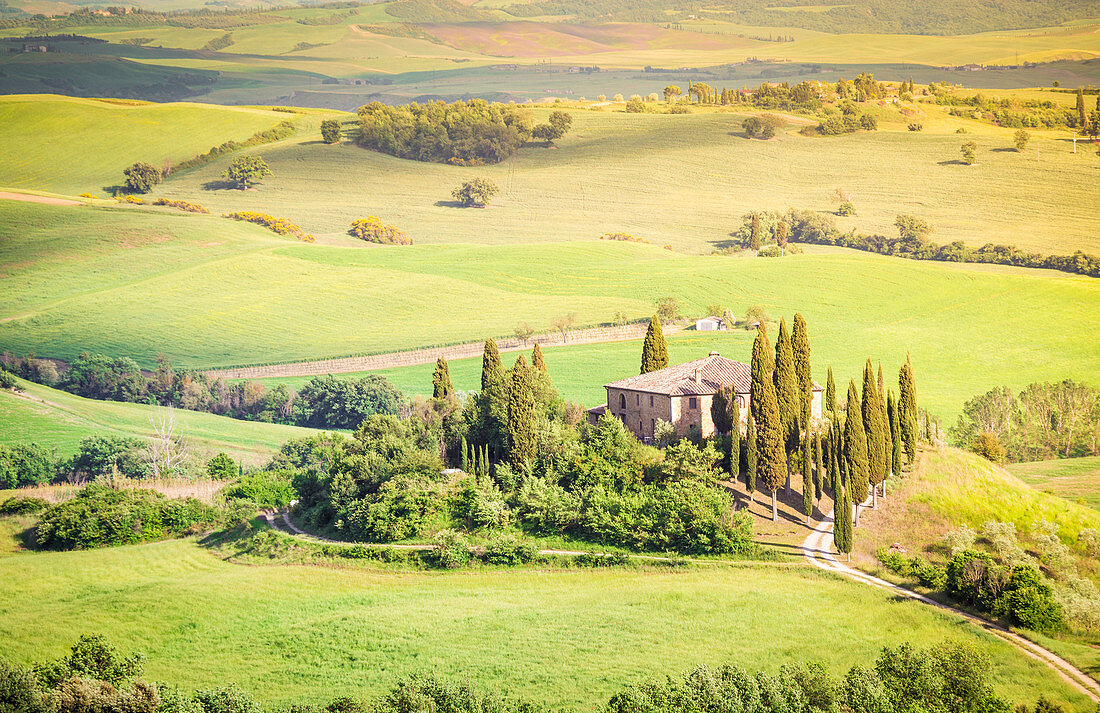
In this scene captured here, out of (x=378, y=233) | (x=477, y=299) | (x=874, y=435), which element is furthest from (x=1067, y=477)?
(x=378, y=233)

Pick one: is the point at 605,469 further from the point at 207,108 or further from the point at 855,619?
the point at 207,108

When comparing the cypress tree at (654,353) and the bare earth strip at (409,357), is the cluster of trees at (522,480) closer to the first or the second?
the cypress tree at (654,353)

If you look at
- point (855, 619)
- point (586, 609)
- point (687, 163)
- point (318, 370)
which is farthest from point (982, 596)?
point (687, 163)

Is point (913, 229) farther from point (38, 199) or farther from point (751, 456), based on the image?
point (38, 199)

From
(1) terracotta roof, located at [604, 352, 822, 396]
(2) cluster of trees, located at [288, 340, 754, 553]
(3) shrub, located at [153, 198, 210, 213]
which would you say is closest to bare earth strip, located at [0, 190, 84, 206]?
(3) shrub, located at [153, 198, 210, 213]

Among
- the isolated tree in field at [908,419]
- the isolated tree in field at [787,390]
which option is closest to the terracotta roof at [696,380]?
the isolated tree in field at [787,390]
